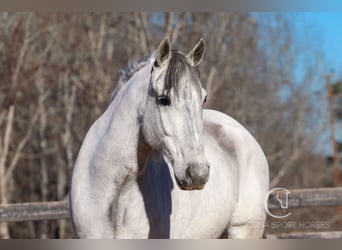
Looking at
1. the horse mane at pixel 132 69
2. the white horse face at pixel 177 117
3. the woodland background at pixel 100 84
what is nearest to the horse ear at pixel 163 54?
the white horse face at pixel 177 117

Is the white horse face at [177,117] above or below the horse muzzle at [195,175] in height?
above

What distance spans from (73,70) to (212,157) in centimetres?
793

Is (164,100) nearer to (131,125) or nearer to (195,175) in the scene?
(131,125)

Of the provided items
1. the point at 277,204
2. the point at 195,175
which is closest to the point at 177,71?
the point at 195,175

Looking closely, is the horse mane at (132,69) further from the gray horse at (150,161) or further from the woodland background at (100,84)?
the woodland background at (100,84)

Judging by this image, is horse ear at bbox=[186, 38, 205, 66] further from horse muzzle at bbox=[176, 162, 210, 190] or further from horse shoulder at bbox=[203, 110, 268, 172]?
horse shoulder at bbox=[203, 110, 268, 172]

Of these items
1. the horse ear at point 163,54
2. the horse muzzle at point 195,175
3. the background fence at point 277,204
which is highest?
the horse ear at point 163,54

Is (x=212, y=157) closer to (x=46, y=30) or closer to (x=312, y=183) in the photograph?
(x=46, y=30)

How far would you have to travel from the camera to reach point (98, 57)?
35.0 feet

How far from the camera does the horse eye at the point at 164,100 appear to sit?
2539 mm

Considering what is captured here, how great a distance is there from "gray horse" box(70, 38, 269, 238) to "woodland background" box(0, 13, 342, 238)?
6588mm

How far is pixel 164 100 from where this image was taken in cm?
255

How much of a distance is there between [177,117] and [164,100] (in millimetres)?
92
